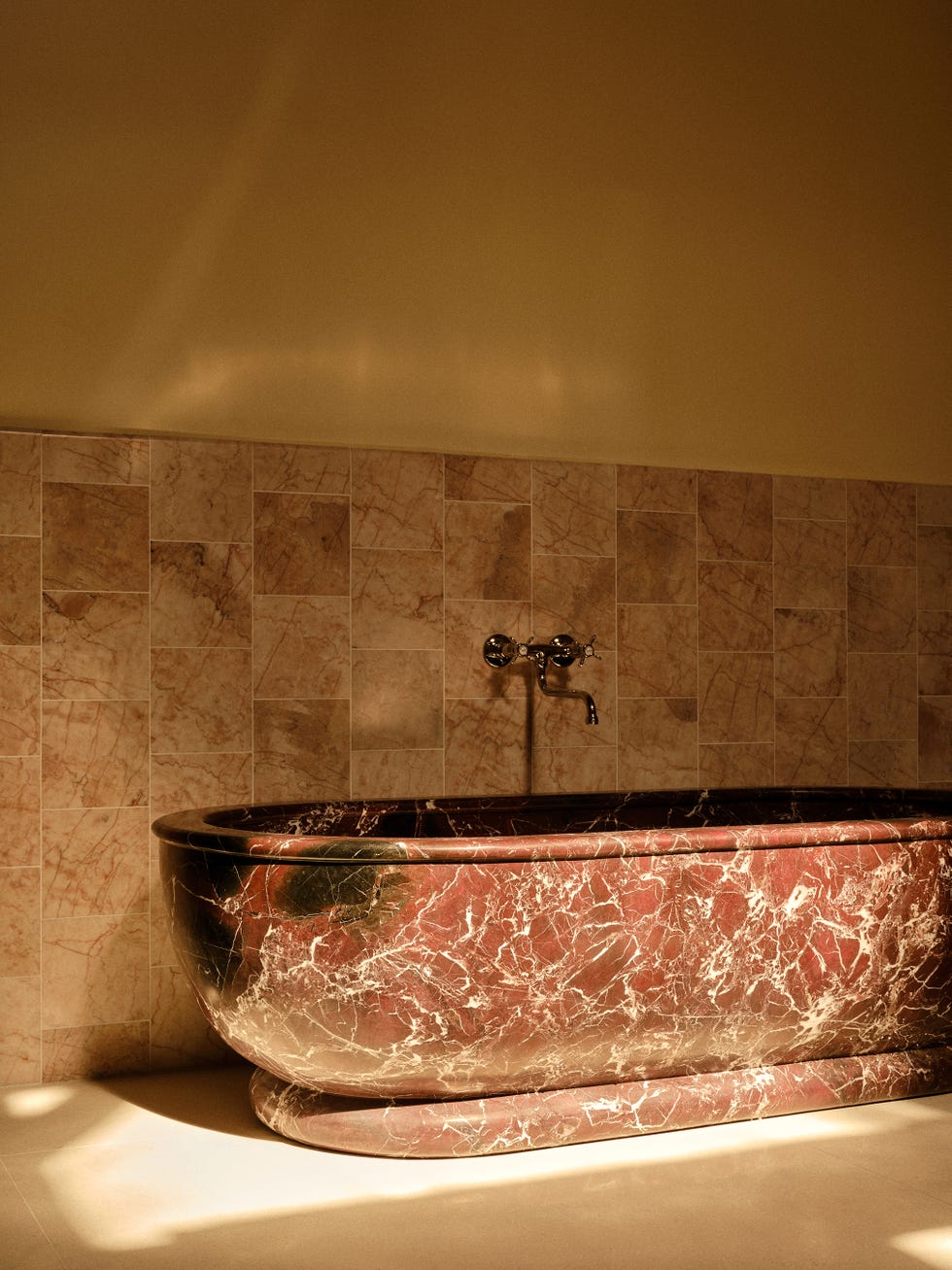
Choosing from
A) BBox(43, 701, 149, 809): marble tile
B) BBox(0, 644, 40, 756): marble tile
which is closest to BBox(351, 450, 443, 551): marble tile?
BBox(43, 701, 149, 809): marble tile

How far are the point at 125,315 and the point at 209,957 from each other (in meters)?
1.48

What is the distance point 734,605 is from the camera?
342 cm

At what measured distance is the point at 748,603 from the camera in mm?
3438

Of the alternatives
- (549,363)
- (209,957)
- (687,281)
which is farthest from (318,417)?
(209,957)

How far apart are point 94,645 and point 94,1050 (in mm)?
897

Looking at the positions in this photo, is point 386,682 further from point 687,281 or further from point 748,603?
point 687,281

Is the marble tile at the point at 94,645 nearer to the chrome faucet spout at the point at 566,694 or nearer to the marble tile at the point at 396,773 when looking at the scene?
the marble tile at the point at 396,773

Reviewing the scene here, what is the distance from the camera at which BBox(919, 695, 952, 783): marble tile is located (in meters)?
3.65

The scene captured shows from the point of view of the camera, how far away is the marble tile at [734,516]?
11.1 feet

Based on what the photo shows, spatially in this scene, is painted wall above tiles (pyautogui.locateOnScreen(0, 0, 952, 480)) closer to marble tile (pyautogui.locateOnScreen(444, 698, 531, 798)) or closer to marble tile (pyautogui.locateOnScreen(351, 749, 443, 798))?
marble tile (pyautogui.locateOnScreen(444, 698, 531, 798))

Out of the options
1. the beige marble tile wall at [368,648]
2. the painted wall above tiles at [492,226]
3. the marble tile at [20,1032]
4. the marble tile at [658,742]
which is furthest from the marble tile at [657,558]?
the marble tile at [20,1032]

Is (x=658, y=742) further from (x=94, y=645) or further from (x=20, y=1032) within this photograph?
(x=20, y=1032)

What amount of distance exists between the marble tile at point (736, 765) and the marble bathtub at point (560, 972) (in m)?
0.92

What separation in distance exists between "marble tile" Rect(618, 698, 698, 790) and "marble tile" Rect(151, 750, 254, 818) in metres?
0.98
